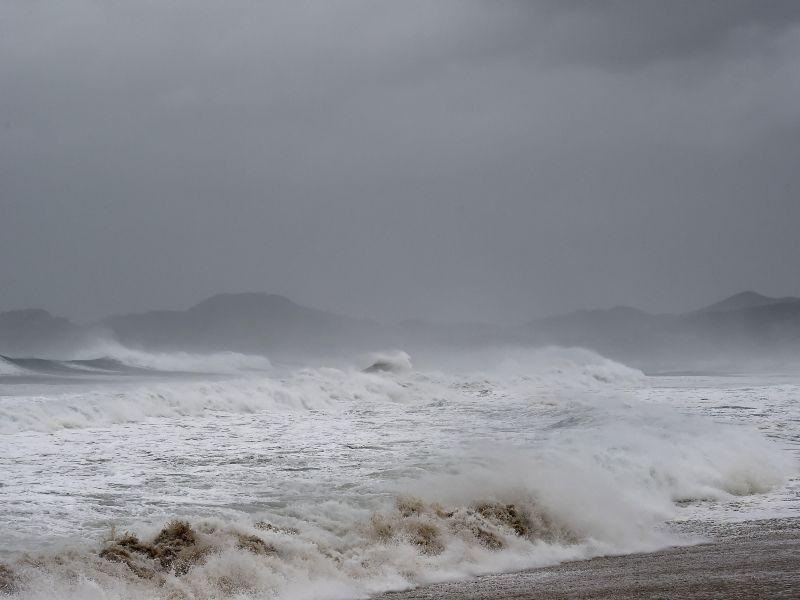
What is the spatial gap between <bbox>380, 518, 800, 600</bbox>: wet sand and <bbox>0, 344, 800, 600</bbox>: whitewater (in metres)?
0.36

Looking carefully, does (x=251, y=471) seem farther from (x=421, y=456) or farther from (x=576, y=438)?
(x=576, y=438)

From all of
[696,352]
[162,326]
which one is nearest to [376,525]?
[696,352]

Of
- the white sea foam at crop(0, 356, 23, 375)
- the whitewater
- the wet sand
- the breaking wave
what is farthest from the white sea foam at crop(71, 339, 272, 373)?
the wet sand

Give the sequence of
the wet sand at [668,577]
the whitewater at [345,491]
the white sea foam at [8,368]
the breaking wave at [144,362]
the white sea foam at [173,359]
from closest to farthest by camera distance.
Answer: the wet sand at [668,577] < the whitewater at [345,491] < the white sea foam at [8,368] < the breaking wave at [144,362] < the white sea foam at [173,359]

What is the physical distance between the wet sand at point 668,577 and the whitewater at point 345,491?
356 millimetres

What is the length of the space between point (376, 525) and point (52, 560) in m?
2.73

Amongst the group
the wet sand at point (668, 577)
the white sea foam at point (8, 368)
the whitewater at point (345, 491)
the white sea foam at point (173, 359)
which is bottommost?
the wet sand at point (668, 577)

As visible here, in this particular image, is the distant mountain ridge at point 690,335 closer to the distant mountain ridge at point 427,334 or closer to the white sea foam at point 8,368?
the distant mountain ridge at point 427,334

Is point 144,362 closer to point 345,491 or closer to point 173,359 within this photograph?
point 173,359

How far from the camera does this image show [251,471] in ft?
37.6

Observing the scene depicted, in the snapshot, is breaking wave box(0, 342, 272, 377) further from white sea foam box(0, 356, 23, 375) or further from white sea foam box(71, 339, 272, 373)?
white sea foam box(0, 356, 23, 375)

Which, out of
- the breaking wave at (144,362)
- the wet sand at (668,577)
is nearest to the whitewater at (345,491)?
the wet sand at (668,577)

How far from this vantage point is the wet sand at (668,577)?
5895 millimetres

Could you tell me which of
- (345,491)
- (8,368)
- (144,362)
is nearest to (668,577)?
(345,491)
